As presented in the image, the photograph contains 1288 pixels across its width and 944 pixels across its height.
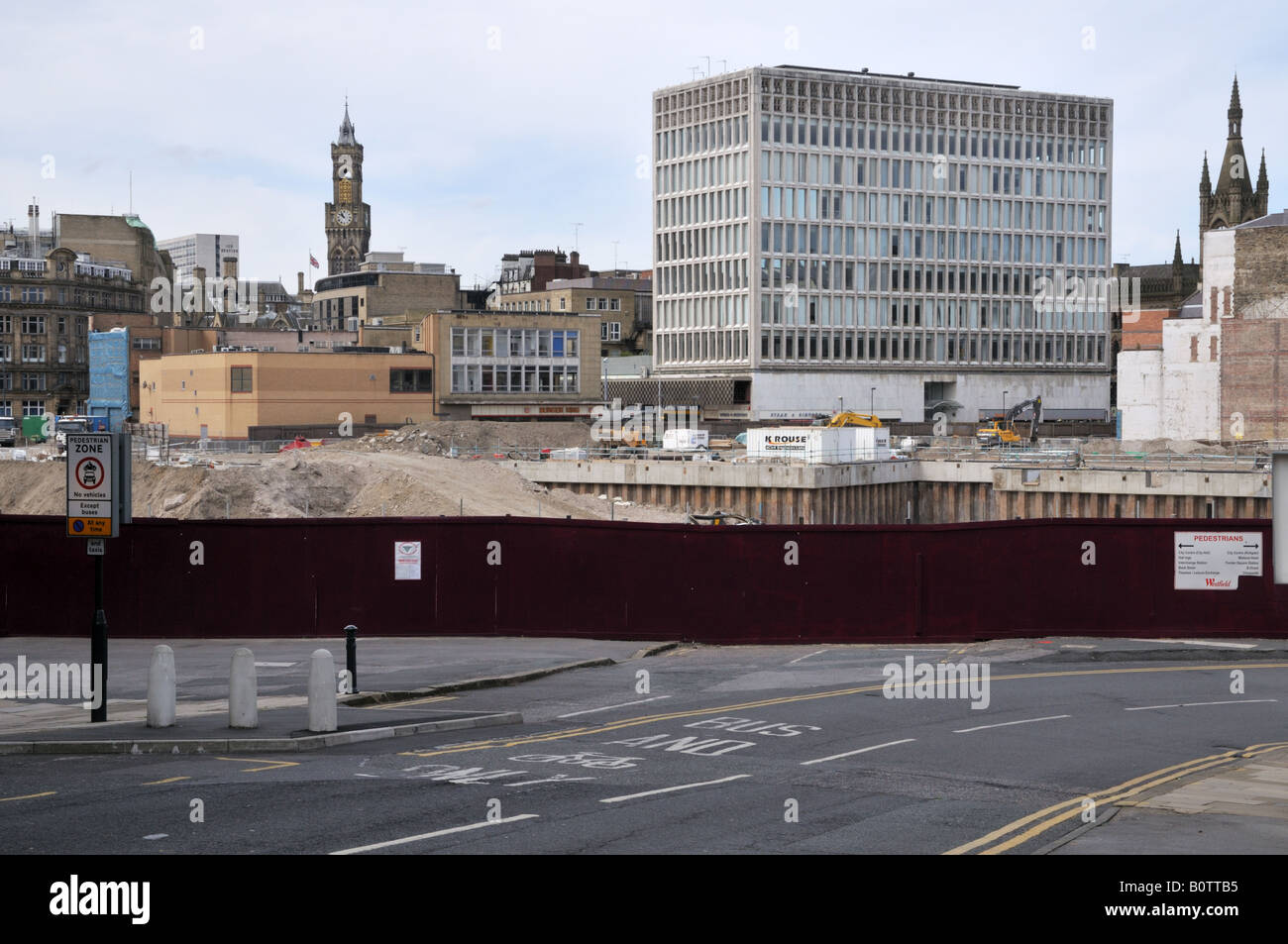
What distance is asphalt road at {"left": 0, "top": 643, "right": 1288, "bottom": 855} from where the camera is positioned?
13312mm

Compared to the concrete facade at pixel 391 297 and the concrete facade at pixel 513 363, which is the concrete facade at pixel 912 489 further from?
the concrete facade at pixel 391 297

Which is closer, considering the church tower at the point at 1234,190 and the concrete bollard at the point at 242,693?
the concrete bollard at the point at 242,693

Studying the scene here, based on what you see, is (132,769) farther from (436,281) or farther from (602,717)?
(436,281)

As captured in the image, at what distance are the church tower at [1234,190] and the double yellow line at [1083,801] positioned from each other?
172 m

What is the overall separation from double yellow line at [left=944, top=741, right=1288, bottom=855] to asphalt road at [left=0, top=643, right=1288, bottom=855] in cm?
5

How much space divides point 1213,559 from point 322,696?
69.6ft

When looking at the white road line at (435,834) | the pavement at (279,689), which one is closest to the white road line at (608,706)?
the pavement at (279,689)

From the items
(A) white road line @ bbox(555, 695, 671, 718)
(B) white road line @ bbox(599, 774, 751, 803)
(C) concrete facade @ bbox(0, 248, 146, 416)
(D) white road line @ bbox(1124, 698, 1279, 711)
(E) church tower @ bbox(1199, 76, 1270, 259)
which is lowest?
(D) white road line @ bbox(1124, 698, 1279, 711)

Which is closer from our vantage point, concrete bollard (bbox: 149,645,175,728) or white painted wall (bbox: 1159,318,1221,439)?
concrete bollard (bbox: 149,645,175,728)

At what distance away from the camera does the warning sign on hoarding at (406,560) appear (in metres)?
31.0

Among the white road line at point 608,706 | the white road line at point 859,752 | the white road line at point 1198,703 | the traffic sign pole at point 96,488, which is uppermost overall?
the traffic sign pole at point 96,488

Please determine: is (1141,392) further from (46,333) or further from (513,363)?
(46,333)

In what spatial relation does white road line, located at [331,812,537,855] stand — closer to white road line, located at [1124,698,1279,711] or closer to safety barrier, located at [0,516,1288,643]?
white road line, located at [1124,698,1279,711]

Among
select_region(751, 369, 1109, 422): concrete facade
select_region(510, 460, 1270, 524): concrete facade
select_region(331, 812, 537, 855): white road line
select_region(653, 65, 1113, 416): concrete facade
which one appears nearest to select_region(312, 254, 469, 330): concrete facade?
select_region(653, 65, 1113, 416): concrete facade
